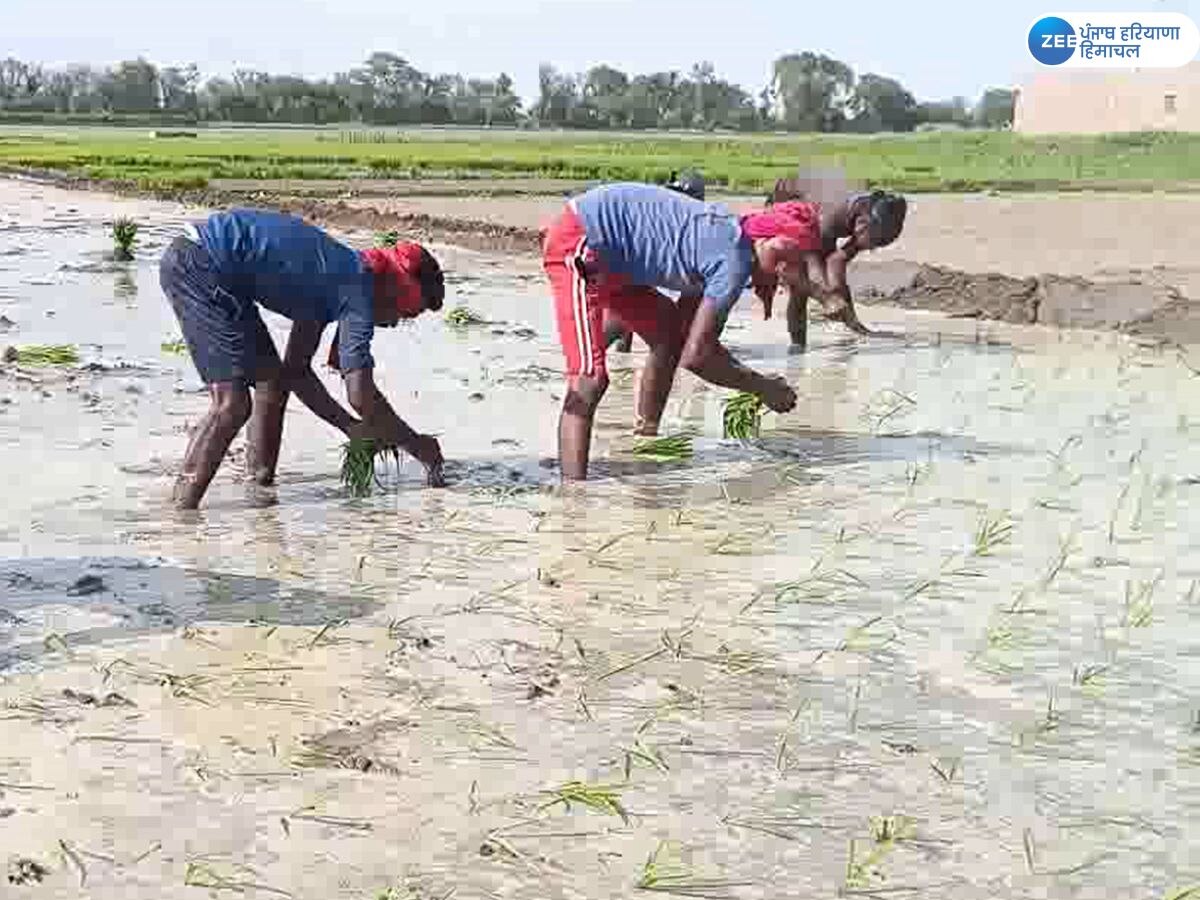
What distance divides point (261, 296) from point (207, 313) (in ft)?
0.69

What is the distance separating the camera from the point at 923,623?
15.8ft

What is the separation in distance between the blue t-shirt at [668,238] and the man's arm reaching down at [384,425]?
1.07 meters

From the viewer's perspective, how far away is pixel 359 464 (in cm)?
621

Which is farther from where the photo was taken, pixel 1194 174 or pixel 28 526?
pixel 1194 174

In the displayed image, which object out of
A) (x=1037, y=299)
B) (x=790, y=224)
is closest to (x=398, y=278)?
(x=790, y=224)

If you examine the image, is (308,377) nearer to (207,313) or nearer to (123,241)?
(207,313)

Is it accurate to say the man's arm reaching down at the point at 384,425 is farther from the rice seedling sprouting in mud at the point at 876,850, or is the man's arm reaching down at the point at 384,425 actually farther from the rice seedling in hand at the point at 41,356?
the rice seedling in hand at the point at 41,356

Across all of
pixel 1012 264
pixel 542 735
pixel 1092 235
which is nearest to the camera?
pixel 542 735

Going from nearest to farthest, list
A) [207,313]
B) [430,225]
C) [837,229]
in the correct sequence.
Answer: [207,313], [837,229], [430,225]

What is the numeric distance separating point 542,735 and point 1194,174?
36764 mm

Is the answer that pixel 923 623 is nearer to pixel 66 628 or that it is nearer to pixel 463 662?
pixel 463 662

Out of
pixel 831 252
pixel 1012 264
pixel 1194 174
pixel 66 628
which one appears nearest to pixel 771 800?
pixel 66 628

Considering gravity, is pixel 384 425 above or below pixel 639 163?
below

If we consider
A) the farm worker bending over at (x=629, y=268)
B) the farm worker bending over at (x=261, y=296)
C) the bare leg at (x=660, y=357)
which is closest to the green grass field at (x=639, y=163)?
the bare leg at (x=660, y=357)
